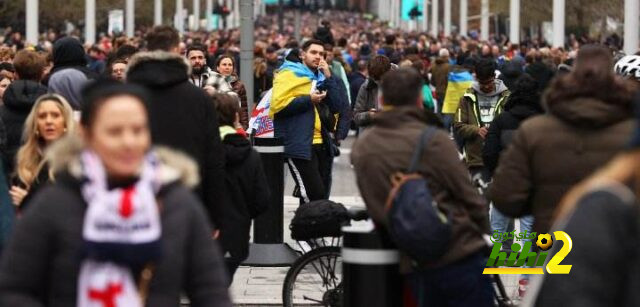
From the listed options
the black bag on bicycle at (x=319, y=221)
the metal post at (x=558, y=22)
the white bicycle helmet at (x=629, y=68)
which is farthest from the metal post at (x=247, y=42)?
the metal post at (x=558, y=22)

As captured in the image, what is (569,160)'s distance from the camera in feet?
23.6

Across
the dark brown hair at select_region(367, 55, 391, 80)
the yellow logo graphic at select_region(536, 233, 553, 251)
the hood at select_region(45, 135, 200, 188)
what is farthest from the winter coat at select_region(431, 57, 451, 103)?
the hood at select_region(45, 135, 200, 188)

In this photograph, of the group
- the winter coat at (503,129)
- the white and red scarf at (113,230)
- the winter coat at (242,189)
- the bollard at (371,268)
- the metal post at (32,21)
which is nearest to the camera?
the white and red scarf at (113,230)

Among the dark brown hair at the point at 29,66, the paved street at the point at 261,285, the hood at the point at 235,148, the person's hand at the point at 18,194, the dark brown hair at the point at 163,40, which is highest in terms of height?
the dark brown hair at the point at 163,40

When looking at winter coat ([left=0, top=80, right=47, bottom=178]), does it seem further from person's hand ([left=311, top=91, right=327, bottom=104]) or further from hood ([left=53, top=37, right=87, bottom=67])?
person's hand ([left=311, top=91, right=327, bottom=104])

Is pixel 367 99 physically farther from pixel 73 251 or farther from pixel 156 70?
pixel 73 251

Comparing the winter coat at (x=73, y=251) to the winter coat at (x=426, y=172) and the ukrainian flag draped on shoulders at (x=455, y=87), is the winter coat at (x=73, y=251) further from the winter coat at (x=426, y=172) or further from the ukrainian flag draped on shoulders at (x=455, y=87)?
the ukrainian flag draped on shoulders at (x=455, y=87)

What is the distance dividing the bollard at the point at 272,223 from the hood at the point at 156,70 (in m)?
4.92

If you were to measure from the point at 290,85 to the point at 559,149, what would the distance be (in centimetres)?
652

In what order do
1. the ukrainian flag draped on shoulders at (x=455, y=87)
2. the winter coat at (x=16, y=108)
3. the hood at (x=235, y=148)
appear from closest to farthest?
the hood at (x=235, y=148), the winter coat at (x=16, y=108), the ukrainian flag draped on shoulders at (x=455, y=87)

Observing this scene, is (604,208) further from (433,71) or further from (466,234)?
(433,71)

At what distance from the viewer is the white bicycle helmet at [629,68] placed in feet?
35.8

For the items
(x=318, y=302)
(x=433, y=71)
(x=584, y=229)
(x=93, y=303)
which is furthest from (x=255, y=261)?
(x=433, y=71)

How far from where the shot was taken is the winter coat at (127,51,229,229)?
823cm
